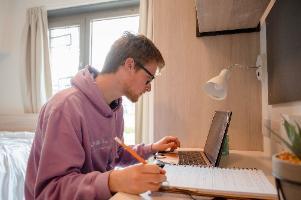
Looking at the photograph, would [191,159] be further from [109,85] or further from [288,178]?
[288,178]

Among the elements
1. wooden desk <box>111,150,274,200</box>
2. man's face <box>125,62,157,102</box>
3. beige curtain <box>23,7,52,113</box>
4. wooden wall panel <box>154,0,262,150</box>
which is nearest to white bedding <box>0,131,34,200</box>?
wooden wall panel <box>154,0,262,150</box>

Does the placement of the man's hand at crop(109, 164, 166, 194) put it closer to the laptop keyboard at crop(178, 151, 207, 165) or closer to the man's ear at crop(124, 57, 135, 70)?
the laptop keyboard at crop(178, 151, 207, 165)

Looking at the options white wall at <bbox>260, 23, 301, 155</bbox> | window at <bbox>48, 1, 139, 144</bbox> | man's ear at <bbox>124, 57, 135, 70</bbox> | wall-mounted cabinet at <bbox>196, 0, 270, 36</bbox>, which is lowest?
white wall at <bbox>260, 23, 301, 155</bbox>

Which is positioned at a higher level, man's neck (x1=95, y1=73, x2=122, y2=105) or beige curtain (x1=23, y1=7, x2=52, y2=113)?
beige curtain (x1=23, y1=7, x2=52, y2=113)

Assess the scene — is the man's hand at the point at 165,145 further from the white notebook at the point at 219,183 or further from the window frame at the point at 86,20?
the window frame at the point at 86,20

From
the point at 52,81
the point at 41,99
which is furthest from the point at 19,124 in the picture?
the point at 52,81

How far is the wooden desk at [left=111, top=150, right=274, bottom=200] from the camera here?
625 millimetres

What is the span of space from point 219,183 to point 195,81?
38.5 inches

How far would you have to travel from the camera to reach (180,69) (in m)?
1.61

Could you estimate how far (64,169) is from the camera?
0.73 meters

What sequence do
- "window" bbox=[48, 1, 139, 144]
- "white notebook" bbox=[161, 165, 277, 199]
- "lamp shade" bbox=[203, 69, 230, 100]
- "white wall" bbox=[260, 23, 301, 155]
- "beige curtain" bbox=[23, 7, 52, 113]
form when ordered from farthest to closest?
"beige curtain" bbox=[23, 7, 52, 113] < "window" bbox=[48, 1, 139, 144] < "lamp shade" bbox=[203, 69, 230, 100] < "white wall" bbox=[260, 23, 301, 155] < "white notebook" bbox=[161, 165, 277, 199]

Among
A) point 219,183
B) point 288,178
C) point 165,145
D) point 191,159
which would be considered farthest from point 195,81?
point 288,178

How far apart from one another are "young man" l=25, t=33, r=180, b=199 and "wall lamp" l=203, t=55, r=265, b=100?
0.98ft

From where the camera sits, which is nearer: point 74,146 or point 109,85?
point 74,146
